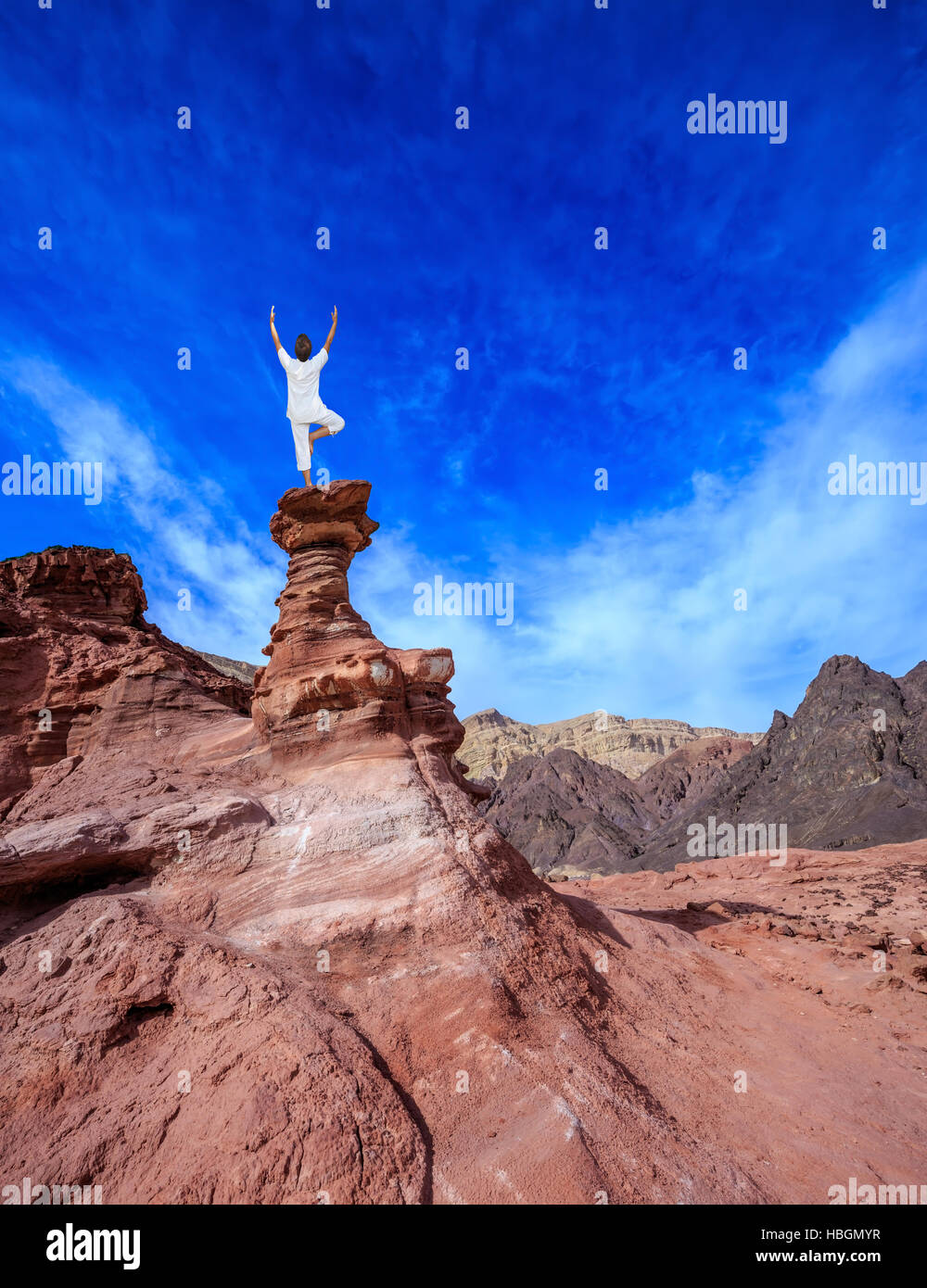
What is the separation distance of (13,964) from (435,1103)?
4721 millimetres

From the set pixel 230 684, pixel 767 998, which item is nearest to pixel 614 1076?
pixel 767 998

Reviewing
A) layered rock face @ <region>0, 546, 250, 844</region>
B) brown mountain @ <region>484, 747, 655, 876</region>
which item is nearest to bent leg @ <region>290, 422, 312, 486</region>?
layered rock face @ <region>0, 546, 250, 844</region>

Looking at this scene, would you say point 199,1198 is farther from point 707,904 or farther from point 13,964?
point 707,904

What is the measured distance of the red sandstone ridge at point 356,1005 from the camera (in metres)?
4.77

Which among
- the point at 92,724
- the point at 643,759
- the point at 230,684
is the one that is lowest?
the point at 643,759

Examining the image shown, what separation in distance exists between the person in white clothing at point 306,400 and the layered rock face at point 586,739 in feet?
209

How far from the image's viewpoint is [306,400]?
477 inches

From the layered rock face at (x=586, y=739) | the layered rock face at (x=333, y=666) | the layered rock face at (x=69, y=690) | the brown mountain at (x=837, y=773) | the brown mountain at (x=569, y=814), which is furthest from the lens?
the layered rock face at (x=586, y=739)

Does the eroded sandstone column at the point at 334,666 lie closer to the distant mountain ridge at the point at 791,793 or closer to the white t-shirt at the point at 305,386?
the white t-shirt at the point at 305,386

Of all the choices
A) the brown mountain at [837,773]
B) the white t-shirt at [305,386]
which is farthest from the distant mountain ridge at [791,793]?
the white t-shirt at [305,386]

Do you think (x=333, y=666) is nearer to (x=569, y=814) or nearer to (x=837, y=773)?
(x=837, y=773)

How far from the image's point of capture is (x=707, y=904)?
16016mm

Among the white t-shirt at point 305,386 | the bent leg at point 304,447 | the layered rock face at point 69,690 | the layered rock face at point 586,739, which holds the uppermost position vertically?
the white t-shirt at point 305,386

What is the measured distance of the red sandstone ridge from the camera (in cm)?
477
